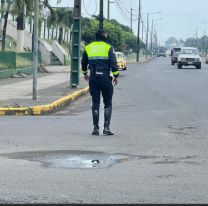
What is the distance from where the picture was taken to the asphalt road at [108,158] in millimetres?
7297

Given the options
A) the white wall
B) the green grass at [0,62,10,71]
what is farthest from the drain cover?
the white wall

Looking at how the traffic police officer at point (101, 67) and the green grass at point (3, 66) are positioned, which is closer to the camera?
the traffic police officer at point (101, 67)

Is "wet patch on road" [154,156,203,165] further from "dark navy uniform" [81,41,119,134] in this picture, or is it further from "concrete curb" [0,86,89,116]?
"concrete curb" [0,86,89,116]

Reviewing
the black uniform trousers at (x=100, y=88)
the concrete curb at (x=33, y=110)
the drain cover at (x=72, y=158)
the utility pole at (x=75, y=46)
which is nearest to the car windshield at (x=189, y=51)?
the utility pole at (x=75, y=46)

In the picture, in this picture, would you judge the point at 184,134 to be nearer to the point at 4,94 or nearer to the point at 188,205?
the point at 188,205

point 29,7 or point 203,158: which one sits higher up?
point 29,7

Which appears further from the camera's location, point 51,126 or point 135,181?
point 51,126

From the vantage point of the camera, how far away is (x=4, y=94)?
20922 mm

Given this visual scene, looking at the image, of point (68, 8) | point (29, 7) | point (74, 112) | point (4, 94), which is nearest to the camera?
point (74, 112)

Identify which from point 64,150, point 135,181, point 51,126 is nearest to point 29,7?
point 51,126

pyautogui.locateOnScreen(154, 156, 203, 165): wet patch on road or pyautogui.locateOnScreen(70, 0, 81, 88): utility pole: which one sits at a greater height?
pyautogui.locateOnScreen(70, 0, 81, 88): utility pole

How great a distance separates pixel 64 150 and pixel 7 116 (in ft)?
17.8

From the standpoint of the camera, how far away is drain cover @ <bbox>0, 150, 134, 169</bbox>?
908cm

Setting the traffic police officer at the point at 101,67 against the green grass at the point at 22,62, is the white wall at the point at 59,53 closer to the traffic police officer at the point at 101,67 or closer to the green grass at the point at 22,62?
the green grass at the point at 22,62
